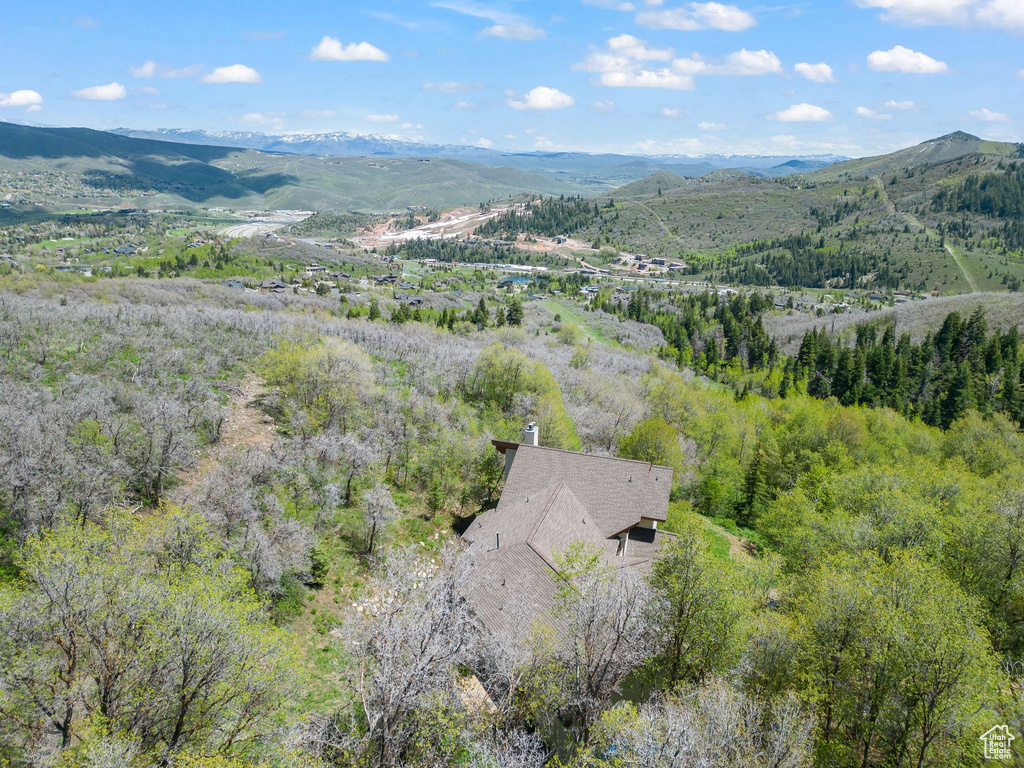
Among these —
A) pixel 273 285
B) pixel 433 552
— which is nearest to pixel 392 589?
pixel 433 552

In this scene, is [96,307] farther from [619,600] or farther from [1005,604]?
[1005,604]

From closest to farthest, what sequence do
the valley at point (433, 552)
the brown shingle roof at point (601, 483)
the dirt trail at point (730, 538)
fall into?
the valley at point (433, 552) → the brown shingle roof at point (601, 483) → the dirt trail at point (730, 538)

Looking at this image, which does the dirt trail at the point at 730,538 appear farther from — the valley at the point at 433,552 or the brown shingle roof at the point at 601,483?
the brown shingle roof at the point at 601,483

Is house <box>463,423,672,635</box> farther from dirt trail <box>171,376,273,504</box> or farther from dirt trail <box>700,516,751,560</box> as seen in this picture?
dirt trail <box>171,376,273,504</box>

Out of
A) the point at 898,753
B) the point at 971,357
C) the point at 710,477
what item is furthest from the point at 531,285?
the point at 898,753

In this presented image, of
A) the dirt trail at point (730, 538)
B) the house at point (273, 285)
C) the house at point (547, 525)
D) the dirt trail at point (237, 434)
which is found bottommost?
the dirt trail at point (730, 538)

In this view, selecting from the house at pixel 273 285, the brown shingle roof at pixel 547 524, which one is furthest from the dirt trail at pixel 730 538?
the house at pixel 273 285
